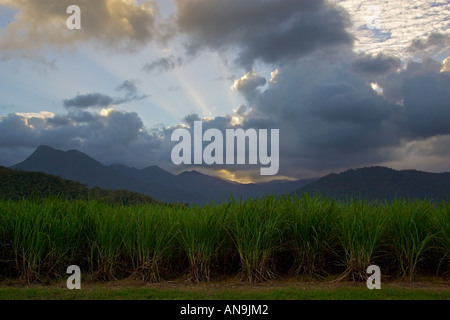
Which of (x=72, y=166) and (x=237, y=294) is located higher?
(x=72, y=166)

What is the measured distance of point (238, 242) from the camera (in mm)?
8031

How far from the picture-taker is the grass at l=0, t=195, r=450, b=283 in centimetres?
805

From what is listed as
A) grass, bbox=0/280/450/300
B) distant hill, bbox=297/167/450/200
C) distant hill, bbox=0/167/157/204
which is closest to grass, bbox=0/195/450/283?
grass, bbox=0/280/450/300

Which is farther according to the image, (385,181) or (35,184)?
(385,181)

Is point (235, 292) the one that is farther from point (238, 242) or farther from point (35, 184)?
point (35, 184)

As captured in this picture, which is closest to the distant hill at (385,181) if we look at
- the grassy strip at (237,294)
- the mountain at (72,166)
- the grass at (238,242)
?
the grass at (238,242)

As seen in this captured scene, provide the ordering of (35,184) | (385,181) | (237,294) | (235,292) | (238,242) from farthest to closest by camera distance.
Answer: (385,181) → (35,184) → (238,242) → (235,292) → (237,294)

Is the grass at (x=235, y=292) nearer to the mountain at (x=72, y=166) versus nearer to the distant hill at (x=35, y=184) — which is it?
the distant hill at (x=35, y=184)

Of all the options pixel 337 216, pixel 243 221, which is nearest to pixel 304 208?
pixel 337 216

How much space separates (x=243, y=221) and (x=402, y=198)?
4.16 metres

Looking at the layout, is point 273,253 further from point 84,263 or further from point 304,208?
point 84,263

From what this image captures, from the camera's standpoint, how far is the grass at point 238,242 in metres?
8.05

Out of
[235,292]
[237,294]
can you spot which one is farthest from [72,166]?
[237,294]
